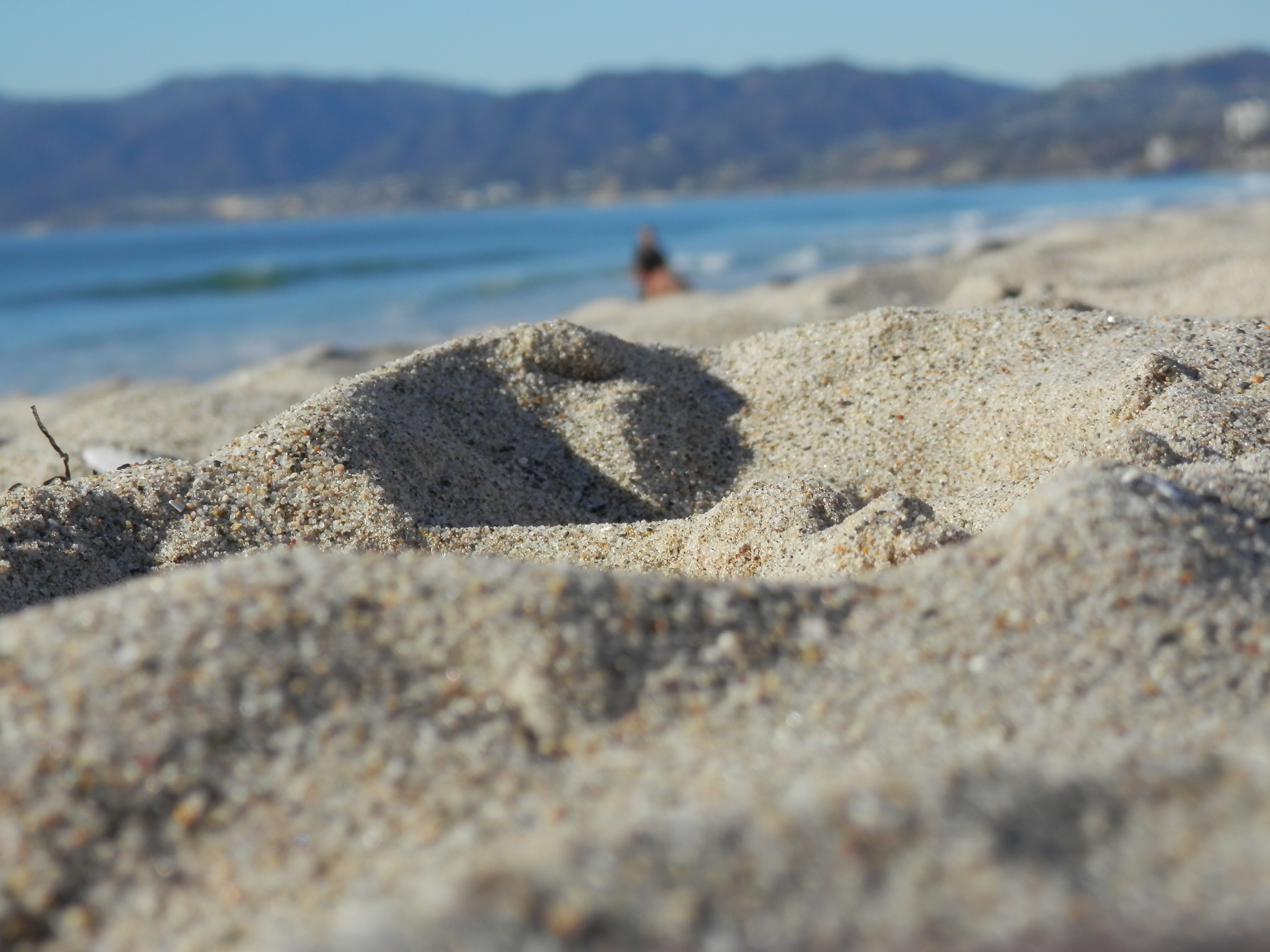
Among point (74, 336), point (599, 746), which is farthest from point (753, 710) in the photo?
point (74, 336)

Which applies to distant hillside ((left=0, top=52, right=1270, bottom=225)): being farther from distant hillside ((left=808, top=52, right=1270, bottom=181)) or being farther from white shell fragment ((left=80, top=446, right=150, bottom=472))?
white shell fragment ((left=80, top=446, right=150, bottom=472))

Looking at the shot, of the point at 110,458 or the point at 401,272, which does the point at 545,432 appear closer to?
the point at 110,458

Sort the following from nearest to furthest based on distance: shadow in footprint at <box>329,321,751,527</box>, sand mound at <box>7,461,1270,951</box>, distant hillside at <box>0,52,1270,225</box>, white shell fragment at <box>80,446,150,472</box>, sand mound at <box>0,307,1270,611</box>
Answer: sand mound at <box>7,461,1270,951</box>, sand mound at <box>0,307,1270,611</box>, shadow in footprint at <box>329,321,751,527</box>, white shell fragment at <box>80,446,150,472</box>, distant hillside at <box>0,52,1270,225</box>

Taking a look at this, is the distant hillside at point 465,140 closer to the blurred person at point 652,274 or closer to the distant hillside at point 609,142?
the distant hillside at point 609,142

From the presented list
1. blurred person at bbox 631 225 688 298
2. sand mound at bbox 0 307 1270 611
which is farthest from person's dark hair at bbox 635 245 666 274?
sand mound at bbox 0 307 1270 611

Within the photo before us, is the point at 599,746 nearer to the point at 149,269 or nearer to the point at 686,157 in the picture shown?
the point at 149,269

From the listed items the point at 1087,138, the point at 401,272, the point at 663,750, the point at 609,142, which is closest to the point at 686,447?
the point at 663,750

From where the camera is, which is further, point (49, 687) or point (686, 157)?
point (686, 157)
